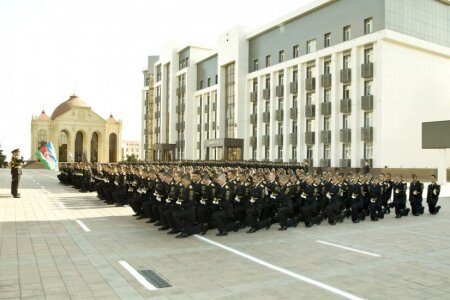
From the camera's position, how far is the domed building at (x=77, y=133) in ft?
336

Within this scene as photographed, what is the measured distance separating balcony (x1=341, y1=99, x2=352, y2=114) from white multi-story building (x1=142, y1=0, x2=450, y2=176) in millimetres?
27

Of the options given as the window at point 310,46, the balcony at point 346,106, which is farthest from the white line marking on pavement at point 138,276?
the window at point 310,46

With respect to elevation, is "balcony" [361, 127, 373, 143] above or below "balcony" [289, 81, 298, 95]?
below

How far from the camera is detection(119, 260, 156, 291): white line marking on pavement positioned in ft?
23.9

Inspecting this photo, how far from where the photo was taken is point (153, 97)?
81938 mm

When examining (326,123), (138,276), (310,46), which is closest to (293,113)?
(326,123)

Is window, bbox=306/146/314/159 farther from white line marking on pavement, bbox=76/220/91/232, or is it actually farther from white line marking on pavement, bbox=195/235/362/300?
white line marking on pavement, bbox=195/235/362/300

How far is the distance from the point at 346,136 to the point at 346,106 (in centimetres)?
280

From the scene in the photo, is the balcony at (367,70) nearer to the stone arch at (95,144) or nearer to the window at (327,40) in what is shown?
the window at (327,40)

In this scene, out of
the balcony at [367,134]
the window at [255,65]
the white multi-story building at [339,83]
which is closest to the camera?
the white multi-story building at [339,83]

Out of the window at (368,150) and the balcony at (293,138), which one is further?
the balcony at (293,138)

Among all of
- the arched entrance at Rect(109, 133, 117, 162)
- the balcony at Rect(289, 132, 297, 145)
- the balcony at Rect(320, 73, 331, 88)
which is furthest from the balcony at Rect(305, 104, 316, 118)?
the arched entrance at Rect(109, 133, 117, 162)

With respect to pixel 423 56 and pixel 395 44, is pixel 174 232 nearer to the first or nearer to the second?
pixel 395 44

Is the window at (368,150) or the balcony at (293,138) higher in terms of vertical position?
the balcony at (293,138)
